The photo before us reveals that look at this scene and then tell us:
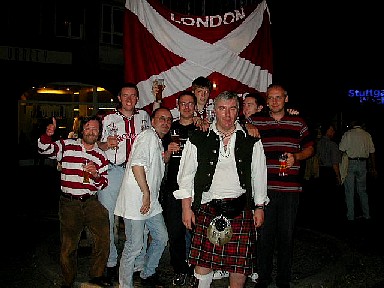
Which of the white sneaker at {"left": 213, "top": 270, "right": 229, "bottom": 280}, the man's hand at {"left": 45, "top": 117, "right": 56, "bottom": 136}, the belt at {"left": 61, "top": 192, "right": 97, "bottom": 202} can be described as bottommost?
the white sneaker at {"left": 213, "top": 270, "right": 229, "bottom": 280}

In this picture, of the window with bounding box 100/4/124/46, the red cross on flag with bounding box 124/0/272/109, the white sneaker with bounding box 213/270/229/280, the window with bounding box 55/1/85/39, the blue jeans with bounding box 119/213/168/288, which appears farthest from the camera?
the window with bounding box 100/4/124/46

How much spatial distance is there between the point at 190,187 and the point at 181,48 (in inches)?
104

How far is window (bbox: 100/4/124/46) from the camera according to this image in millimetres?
21516

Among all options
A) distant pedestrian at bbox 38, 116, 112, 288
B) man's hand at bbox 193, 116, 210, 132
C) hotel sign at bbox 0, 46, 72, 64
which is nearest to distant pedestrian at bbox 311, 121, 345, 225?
man's hand at bbox 193, 116, 210, 132

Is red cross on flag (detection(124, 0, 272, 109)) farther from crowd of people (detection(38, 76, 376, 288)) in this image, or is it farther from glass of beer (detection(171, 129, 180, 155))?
glass of beer (detection(171, 129, 180, 155))

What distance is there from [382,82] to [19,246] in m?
27.1

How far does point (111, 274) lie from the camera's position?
5.54 metres

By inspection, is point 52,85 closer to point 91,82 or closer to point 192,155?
point 91,82

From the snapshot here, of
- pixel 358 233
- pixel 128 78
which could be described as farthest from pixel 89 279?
pixel 358 233

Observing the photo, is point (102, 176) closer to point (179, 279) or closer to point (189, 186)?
point (189, 186)

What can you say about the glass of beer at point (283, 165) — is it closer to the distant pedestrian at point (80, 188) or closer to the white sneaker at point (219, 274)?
the white sneaker at point (219, 274)

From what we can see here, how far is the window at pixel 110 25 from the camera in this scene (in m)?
21.5

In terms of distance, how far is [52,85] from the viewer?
2092 centimetres

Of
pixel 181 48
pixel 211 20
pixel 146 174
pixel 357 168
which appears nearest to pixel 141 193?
pixel 146 174
